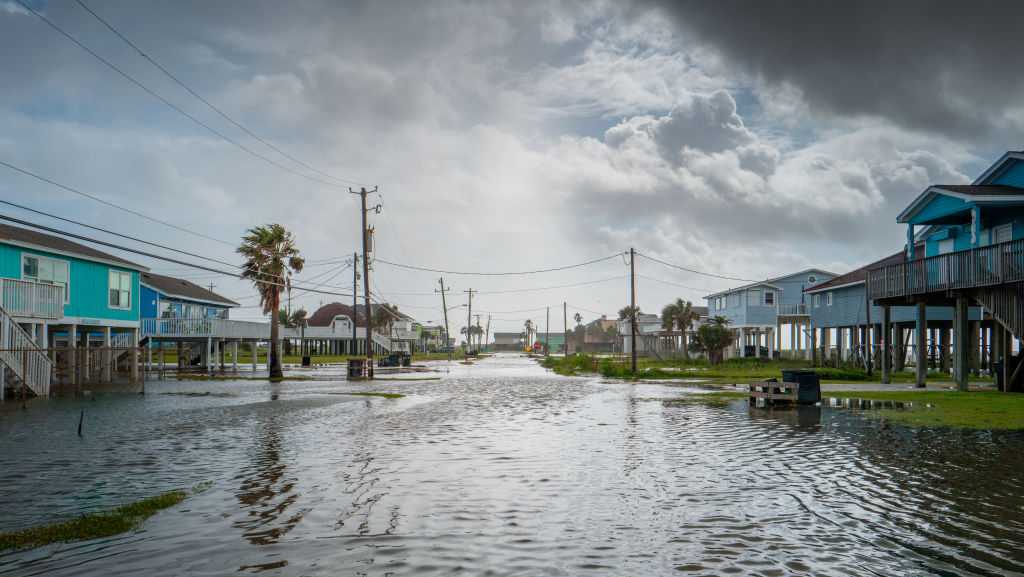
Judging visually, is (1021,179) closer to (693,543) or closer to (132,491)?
(693,543)

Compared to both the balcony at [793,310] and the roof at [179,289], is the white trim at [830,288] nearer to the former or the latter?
the balcony at [793,310]

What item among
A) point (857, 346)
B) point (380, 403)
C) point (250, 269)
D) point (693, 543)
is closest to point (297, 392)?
point (380, 403)

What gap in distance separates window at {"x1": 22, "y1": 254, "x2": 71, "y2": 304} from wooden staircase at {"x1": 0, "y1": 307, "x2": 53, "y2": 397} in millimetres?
4545

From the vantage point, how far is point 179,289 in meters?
61.4

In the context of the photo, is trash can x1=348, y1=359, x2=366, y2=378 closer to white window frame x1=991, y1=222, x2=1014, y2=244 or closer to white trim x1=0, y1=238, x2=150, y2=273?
white trim x1=0, y1=238, x2=150, y2=273

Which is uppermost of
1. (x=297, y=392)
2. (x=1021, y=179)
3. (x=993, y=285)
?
(x=1021, y=179)

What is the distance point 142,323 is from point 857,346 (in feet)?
176

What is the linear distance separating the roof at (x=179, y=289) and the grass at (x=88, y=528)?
51571 millimetres

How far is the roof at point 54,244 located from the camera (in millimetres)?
33875

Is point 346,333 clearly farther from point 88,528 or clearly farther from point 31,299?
point 88,528

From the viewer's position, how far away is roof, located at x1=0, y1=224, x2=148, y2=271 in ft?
111

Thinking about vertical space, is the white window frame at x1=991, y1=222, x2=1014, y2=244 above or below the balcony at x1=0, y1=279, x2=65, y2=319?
above

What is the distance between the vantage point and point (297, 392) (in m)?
34.6

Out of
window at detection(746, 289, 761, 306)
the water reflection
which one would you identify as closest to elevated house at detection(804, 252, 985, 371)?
window at detection(746, 289, 761, 306)
